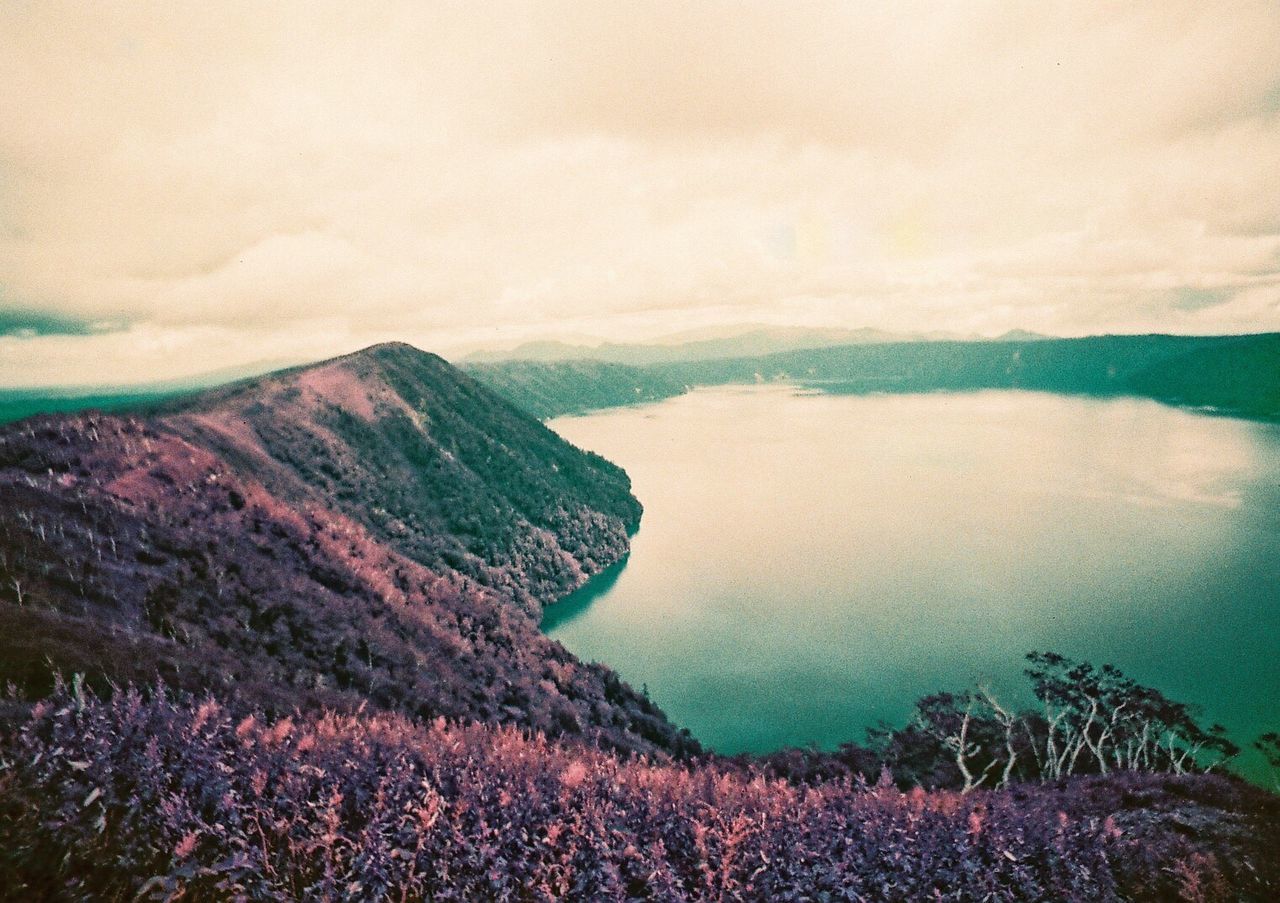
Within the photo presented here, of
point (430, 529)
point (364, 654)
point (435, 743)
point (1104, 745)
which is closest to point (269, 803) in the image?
point (435, 743)

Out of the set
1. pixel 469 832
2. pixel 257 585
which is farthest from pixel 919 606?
pixel 469 832

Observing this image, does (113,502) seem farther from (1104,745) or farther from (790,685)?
(1104,745)

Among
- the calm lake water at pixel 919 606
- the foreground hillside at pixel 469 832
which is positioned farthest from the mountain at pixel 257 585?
the calm lake water at pixel 919 606

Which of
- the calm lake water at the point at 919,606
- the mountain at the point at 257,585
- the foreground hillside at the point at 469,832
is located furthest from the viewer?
the calm lake water at the point at 919,606

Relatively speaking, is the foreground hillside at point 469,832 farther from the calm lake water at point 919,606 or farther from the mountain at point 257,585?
the calm lake water at point 919,606

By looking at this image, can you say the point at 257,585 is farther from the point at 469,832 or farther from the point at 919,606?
the point at 919,606

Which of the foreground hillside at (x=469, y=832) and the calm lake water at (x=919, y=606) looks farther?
the calm lake water at (x=919, y=606)

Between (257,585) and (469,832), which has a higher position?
(469,832)
